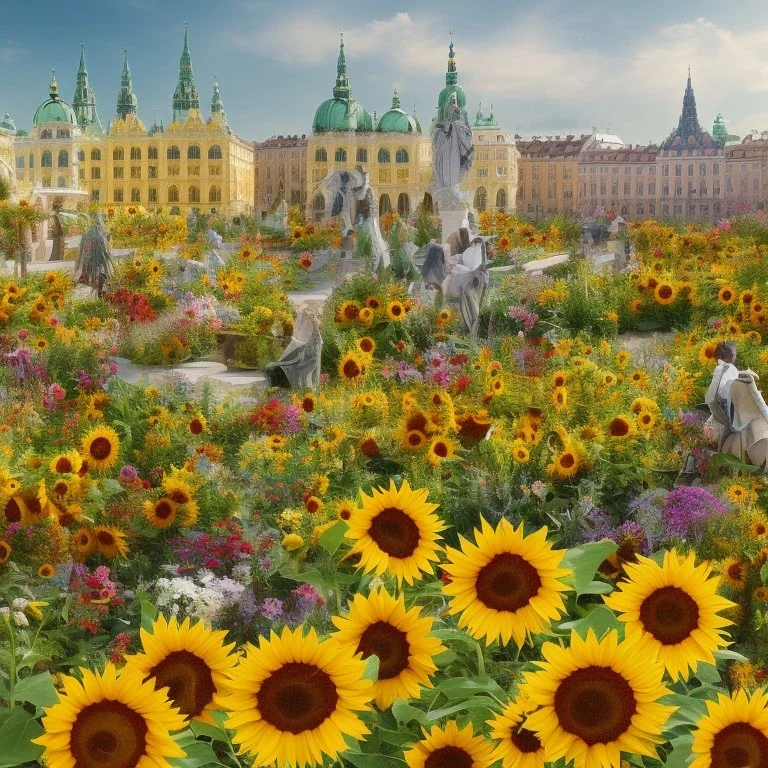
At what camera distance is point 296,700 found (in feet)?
5.42

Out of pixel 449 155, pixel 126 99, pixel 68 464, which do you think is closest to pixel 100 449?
pixel 68 464

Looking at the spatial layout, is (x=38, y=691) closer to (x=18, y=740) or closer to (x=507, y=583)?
(x=18, y=740)

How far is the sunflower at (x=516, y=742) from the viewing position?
166cm

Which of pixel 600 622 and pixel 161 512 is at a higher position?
pixel 600 622

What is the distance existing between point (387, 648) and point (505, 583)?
0.84 ft

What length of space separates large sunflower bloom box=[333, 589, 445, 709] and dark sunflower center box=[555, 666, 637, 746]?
12.6 inches

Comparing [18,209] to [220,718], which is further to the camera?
[18,209]

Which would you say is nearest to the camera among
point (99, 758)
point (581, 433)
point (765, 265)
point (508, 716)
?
point (99, 758)

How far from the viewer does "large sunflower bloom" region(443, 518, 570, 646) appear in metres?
1.85

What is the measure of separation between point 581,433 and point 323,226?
63.9 feet

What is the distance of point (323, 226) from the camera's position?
24.4 metres

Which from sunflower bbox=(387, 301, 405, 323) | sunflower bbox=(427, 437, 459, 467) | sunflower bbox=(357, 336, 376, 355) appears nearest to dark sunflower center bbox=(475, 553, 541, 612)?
sunflower bbox=(427, 437, 459, 467)

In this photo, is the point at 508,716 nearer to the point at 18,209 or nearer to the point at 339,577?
the point at 339,577

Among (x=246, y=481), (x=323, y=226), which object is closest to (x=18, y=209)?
(x=323, y=226)
